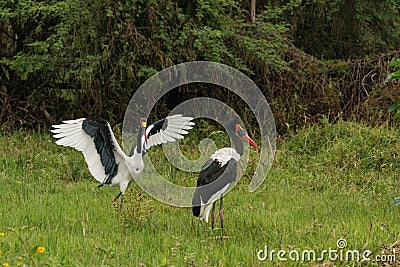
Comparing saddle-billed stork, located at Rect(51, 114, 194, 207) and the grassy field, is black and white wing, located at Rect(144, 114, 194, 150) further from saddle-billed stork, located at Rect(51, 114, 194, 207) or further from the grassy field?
the grassy field

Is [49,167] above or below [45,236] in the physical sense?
below

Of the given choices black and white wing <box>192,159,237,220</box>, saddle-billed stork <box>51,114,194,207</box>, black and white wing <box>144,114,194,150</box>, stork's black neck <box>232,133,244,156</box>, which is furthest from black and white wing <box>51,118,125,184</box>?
stork's black neck <box>232,133,244,156</box>

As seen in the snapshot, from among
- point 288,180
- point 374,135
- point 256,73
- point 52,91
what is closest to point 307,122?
point 256,73

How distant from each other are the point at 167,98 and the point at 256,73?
1.55 m

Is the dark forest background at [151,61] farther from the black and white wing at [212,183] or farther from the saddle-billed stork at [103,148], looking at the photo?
the black and white wing at [212,183]

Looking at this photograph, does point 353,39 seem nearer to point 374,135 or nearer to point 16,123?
point 374,135

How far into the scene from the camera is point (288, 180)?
8695mm

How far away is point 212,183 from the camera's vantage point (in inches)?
254

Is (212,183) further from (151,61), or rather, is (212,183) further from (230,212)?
(151,61)

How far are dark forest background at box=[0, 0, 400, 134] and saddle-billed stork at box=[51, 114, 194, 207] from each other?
134 inches

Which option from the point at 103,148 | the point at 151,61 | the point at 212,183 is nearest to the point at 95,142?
the point at 103,148

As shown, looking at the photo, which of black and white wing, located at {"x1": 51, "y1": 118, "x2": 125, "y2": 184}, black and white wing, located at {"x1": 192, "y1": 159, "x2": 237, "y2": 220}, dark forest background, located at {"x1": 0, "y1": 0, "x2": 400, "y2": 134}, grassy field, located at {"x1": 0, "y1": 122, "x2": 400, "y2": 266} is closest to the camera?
grassy field, located at {"x1": 0, "y1": 122, "x2": 400, "y2": 266}

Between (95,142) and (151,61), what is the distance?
4.26 meters

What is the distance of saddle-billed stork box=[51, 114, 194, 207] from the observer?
6.88 meters
